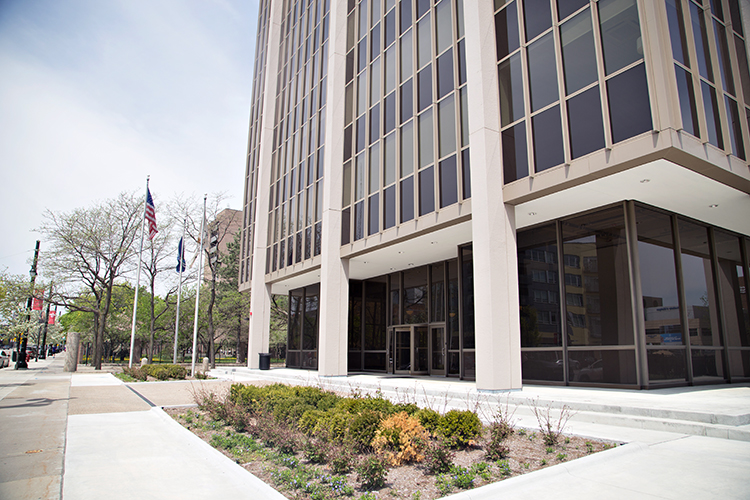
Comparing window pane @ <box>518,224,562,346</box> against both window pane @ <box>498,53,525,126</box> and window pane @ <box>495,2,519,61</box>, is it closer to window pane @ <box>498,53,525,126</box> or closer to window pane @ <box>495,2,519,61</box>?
window pane @ <box>498,53,525,126</box>

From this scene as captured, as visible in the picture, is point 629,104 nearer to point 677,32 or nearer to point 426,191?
point 677,32

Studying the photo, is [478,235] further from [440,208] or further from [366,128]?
[366,128]

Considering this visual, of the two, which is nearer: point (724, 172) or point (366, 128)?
point (724, 172)

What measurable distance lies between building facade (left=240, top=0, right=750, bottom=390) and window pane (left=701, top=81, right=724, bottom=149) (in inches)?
2.7

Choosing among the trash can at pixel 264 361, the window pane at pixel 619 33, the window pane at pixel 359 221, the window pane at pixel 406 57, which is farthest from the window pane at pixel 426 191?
the trash can at pixel 264 361

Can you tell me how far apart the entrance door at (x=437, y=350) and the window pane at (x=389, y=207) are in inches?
244

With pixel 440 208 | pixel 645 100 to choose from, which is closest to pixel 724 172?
pixel 645 100

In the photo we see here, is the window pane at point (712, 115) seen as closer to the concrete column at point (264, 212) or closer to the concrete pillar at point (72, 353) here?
the concrete column at point (264, 212)

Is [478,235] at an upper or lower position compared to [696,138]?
lower

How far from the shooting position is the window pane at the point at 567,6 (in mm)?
12680

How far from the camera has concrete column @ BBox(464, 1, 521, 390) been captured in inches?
509

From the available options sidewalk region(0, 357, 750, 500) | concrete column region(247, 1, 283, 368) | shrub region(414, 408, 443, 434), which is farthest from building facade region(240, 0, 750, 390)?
concrete column region(247, 1, 283, 368)

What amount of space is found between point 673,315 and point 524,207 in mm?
5653

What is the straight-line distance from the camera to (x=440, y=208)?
16.1 m
